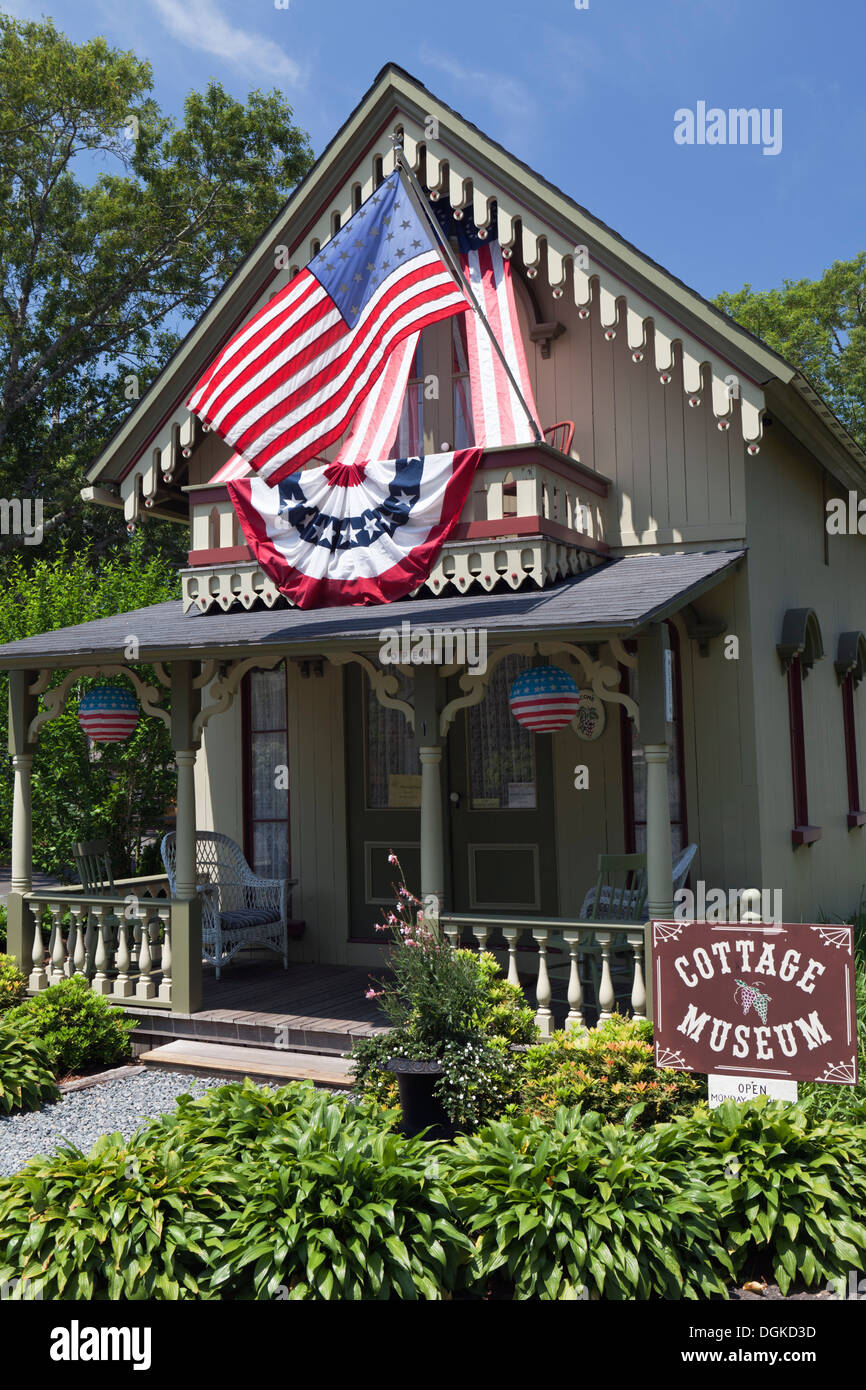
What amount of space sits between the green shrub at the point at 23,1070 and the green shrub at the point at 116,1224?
8.32 ft

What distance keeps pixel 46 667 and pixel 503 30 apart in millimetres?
6817

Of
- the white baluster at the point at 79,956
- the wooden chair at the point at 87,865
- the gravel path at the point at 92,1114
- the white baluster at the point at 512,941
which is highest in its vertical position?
the wooden chair at the point at 87,865

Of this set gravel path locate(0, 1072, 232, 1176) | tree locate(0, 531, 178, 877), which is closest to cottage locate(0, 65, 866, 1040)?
gravel path locate(0, 1072, 232, 1176)

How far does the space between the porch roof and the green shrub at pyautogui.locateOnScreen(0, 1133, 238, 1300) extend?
13.0 ft

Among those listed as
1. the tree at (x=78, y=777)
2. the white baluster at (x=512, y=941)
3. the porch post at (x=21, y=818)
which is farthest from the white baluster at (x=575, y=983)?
the tree at (x=78, y=777)

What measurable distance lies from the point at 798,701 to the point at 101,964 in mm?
6592

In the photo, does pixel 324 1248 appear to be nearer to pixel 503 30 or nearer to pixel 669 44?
pixel 503 30

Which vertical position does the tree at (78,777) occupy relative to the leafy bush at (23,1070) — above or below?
above

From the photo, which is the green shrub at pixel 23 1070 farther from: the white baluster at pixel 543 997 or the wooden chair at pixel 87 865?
the white baluster at pixel 543 997

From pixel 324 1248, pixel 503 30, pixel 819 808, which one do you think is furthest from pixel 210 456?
pixel 324 1248

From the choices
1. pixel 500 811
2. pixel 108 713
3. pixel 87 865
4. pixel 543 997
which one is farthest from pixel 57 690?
pixel 543 997

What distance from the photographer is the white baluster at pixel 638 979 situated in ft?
23.5

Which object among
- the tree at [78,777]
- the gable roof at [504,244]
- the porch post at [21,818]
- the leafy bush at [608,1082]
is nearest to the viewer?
the leafy bush at [608,1082]

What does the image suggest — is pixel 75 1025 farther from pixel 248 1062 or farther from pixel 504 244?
pixel 504 244
